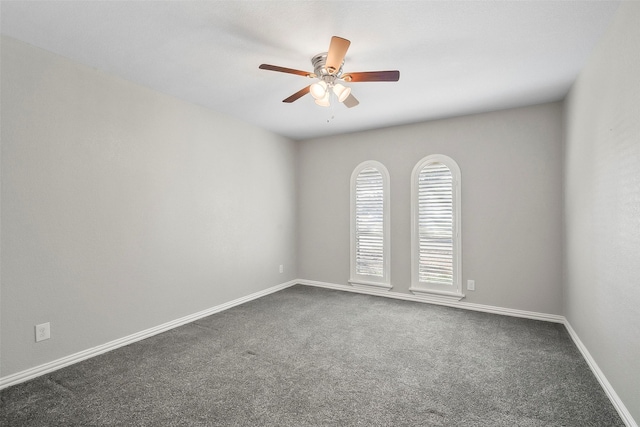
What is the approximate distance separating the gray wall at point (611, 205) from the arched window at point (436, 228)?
128 cm

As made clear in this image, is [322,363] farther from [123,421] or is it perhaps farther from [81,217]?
[81,217]

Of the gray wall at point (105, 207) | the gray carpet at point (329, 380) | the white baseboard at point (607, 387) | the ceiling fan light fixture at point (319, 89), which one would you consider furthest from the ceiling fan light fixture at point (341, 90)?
the white baseboard at point (607, 387)

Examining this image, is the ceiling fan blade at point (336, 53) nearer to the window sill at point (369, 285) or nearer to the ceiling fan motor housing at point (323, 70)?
the ceiling fan motor housing at point (323, 70)

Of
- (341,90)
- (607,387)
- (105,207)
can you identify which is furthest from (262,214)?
(607,387)

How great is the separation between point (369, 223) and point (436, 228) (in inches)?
39.0

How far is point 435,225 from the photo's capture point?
4.18m

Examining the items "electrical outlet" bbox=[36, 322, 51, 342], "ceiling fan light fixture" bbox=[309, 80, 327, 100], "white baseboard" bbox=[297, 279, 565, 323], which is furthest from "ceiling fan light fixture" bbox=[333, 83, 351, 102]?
"white baseboard" bbox=[297, 279, 565, 323]

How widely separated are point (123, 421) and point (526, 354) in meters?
3.07

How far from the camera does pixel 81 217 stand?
2.62 meters

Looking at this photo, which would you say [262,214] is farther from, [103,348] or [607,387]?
[607,387]

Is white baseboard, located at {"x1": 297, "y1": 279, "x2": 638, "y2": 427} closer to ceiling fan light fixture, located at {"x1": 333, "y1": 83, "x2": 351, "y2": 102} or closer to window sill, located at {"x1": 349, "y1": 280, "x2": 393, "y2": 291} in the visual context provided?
window sill, located at {"x1": 349, "y1": 280, "x2": 393, "y2": 291}

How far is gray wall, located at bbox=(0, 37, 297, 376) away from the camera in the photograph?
90.0 inches

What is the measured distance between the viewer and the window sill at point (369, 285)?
4.57 metres

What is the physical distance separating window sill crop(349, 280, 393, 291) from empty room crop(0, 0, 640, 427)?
46 millimetres
